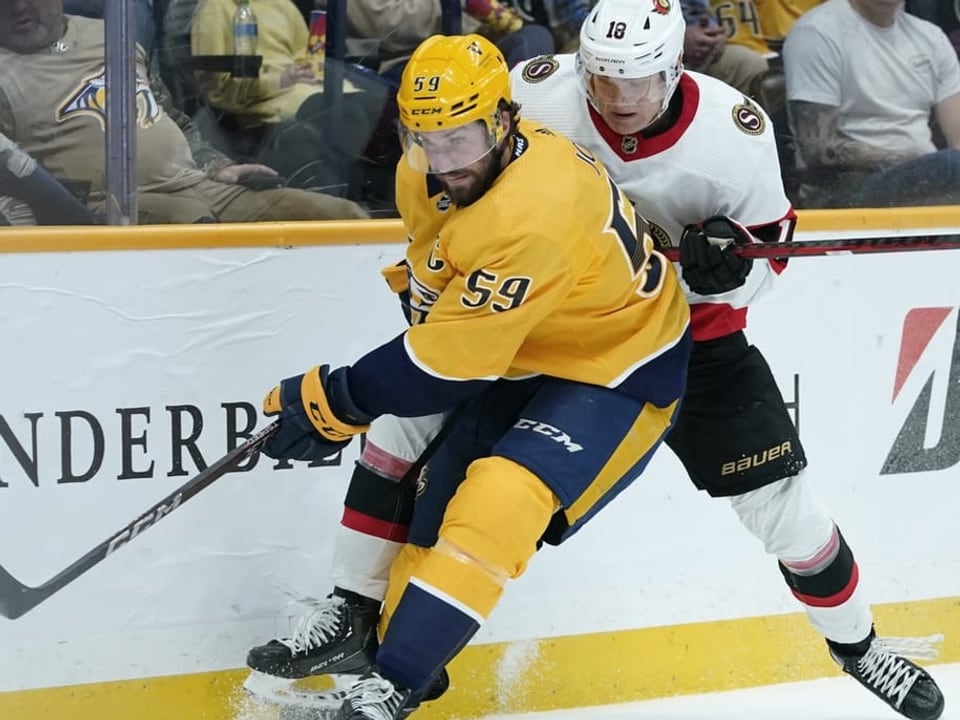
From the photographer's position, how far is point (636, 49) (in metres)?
2.26

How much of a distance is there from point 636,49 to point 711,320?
515 millimetres

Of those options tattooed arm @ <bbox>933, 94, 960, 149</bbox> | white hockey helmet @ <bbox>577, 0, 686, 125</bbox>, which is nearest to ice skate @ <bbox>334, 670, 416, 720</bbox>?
white hockey helmet @ <bbox>577, 0, 686, 125</bbox>

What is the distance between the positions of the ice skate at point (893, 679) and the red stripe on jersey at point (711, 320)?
640 millimetres

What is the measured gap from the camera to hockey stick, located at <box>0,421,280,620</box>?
2.31 m

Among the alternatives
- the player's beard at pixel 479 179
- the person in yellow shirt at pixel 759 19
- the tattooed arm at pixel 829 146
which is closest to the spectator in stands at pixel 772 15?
the person in yellow shirt at pixel 759 19

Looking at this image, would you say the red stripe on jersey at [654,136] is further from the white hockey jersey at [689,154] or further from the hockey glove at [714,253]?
the hockey glove at [714,253]

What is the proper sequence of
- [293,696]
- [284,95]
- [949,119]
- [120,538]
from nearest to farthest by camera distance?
[120,538], [293,696], [284,95], [949,119]

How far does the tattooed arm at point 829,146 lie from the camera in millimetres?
3047

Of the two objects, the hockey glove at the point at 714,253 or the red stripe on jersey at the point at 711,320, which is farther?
the red stripe on jersey at the point at 711,320

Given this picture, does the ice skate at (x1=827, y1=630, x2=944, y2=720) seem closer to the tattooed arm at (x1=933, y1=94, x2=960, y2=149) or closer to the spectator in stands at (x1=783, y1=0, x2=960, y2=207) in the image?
the spectator in stands at (x1=783, y1=0, x2=960, y2=207)

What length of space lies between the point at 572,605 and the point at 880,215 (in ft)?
3.26

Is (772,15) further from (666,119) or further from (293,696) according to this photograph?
(293,696)

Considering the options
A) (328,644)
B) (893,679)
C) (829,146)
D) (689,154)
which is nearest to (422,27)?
(689,154)

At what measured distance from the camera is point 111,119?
2.57 m
